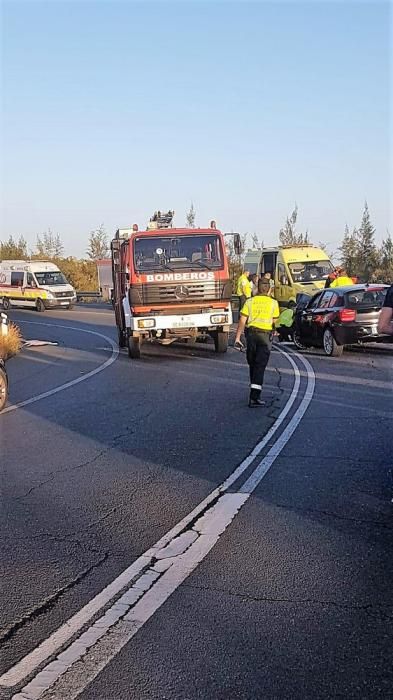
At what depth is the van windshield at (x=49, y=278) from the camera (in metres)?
40.3

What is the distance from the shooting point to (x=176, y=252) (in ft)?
55.0

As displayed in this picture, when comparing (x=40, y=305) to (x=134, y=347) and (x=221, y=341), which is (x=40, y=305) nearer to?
(x=134, y=347)

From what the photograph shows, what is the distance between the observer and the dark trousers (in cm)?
1038

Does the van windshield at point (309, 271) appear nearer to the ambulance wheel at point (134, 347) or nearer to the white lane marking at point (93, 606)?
the ambulance wheel at point (134, 347)

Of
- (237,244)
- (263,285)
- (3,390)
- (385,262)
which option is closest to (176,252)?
(237,244)

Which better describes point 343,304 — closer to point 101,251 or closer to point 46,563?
point 46,563

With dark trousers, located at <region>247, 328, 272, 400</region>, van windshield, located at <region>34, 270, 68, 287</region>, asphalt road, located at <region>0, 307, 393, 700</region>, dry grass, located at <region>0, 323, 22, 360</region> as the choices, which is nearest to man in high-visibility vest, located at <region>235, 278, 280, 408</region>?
dark trousers, located at <region>247, 328, 272, 400</region>

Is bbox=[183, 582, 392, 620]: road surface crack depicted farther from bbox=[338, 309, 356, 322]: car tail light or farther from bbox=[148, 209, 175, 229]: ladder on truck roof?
bbox=[148, 209, 175, 229]: ladder on truck roof

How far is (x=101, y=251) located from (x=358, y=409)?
54.2m

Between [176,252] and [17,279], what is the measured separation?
25987mm

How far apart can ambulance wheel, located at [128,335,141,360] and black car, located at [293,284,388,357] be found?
12.5 feet

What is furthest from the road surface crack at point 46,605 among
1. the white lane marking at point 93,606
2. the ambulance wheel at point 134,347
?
the ambulance wheel at point 134,347

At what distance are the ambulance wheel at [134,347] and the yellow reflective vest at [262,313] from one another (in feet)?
21.7

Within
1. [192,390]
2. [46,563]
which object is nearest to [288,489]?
[46,563]
